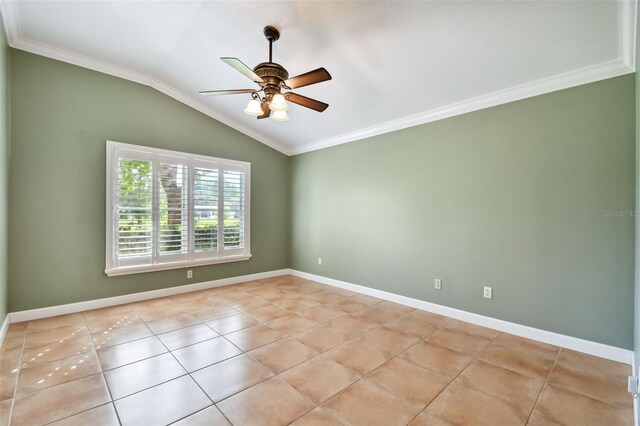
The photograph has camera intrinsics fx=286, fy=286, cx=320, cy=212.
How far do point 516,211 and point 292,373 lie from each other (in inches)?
112

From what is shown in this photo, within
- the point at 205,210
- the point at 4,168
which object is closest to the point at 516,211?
the point at 205,210

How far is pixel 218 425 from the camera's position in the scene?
1.77m

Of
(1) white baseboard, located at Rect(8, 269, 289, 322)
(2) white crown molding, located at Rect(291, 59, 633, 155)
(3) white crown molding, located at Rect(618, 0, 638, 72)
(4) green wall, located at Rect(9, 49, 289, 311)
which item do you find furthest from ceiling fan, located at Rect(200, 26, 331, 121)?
(1) white baseboard, located at Rect(8, 269, 289, 322)

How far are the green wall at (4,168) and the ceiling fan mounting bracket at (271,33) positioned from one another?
105 inches

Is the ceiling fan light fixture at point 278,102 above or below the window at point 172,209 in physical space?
above

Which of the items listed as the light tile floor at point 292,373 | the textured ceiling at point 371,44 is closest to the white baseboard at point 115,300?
the light tile floor at point 292,373

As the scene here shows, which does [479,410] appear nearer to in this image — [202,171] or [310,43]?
[310,43]

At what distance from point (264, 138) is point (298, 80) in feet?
10.8

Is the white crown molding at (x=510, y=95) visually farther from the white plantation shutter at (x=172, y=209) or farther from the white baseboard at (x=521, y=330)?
the white plantation shutter at (x=172, y=209)

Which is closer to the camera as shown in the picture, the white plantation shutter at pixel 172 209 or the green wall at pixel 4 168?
the green wall at pixel 4 168

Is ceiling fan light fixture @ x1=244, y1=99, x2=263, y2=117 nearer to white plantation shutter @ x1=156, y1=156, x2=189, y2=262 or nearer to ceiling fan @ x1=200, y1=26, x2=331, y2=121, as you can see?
ceiling fan @ x1=200, y1=26, x2=331, y2=121

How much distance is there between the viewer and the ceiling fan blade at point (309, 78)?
7.58 ft

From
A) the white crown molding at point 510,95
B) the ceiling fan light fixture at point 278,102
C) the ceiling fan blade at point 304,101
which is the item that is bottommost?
the ceiling fan light fixture at point 278,102

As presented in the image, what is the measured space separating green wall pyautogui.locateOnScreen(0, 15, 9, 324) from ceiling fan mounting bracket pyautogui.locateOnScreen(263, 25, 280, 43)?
2.67m
